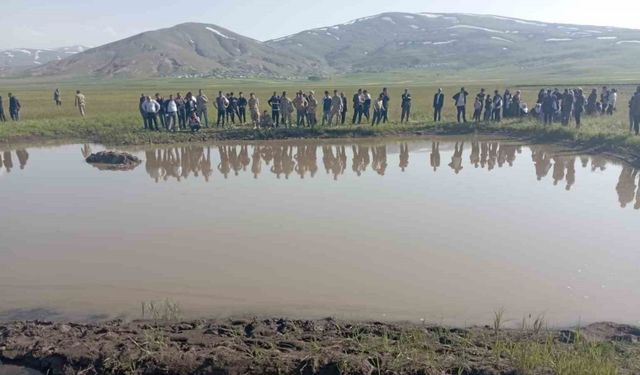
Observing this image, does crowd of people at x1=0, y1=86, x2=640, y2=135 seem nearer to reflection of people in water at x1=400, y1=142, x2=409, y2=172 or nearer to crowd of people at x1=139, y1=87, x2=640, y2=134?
crowd of people at x1=139, y1=87, x2=640, y2=134

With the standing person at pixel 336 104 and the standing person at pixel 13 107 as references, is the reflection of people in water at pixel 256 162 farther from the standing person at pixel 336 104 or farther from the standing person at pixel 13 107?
the standing person at pixel 13 107

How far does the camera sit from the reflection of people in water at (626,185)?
11.8 meters

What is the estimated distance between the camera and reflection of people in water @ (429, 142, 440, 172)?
15.9 meters

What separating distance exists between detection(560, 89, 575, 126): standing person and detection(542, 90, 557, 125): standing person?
322 mm

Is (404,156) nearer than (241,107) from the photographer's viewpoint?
Yes

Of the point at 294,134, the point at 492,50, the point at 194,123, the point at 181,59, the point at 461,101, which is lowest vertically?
the point at 294,134

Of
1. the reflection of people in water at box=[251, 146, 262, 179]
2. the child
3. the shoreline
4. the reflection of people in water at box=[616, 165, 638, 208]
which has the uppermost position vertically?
the child

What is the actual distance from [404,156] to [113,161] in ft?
28.6

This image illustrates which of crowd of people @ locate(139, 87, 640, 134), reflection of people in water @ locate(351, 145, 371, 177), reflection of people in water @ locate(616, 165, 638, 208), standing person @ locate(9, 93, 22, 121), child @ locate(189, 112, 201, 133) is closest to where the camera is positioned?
reflection of people in water @ locate(616, 165, 638, 208)

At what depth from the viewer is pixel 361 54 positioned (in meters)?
180

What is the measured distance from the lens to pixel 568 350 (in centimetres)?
548

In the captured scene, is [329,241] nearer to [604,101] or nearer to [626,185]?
[626,185]

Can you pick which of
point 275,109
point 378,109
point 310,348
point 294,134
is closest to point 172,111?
point 275,109

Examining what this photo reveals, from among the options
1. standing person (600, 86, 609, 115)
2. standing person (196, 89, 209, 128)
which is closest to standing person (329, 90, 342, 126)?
standing person (196, 89, 209, 128)
